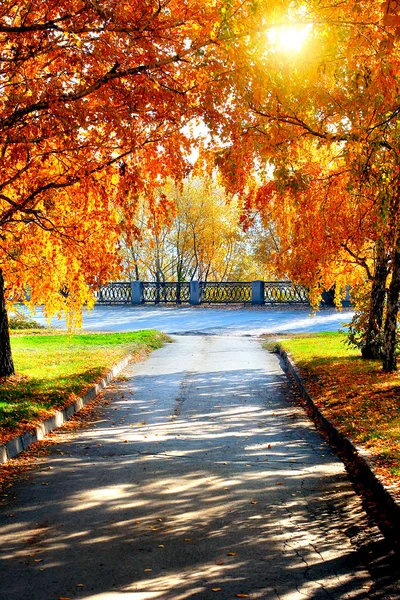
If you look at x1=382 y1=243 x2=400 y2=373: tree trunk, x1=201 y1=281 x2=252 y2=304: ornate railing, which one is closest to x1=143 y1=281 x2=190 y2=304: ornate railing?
x1=201 y1=281 x2=252 y2=304: ornate railing

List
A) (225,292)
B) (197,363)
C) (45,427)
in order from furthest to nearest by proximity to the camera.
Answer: (225,292) → (197,363) → (45,427)

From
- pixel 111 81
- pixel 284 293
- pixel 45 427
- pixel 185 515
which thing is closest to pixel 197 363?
pixel 45 427

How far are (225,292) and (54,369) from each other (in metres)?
35.4

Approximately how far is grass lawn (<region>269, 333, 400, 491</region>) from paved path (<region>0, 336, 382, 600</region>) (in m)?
0.46

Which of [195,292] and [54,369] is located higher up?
[195,292]

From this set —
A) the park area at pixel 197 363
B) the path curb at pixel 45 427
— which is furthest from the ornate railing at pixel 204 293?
the path curb at pixel 45 427

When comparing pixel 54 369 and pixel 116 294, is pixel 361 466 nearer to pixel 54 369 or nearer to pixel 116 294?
pixel 54 369

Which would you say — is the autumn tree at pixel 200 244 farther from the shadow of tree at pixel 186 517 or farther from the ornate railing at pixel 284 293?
the shadow of tree at pixel 186 517

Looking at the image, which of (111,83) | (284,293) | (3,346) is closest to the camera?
(111,83)

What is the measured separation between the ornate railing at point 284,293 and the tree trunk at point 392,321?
31.9m

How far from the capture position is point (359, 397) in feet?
36.8

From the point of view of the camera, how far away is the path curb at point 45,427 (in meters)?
7.99

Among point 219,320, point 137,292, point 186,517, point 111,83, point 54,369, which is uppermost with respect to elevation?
point 111,83

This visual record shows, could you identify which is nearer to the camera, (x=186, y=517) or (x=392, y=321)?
(x=186, y=517)
